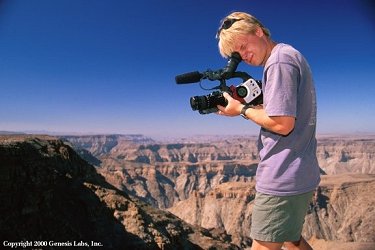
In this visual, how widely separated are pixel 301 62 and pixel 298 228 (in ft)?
3.83

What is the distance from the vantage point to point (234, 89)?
2.62 meters

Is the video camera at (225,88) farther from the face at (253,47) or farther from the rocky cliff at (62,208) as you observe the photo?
the rocky cliff at (62,208)

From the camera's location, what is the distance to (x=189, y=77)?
9.42 ft

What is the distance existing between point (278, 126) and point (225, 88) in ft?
1.77

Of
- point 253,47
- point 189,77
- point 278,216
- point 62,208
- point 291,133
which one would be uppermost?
point 253,47

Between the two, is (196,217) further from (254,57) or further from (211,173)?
(254,57)

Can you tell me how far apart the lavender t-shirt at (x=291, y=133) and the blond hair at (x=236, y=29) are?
212 mm

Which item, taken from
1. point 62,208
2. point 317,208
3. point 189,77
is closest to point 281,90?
point 189,77

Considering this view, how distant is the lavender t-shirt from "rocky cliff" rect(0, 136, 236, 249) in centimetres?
782

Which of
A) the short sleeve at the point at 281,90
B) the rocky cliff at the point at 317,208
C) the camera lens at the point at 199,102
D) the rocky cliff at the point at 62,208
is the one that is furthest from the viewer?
the rocky cliff at the point at 317,208

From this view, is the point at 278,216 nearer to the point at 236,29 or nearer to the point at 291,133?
the point at 291,133

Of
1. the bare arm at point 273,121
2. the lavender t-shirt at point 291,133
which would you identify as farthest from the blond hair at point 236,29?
the bare arm at point 273,121

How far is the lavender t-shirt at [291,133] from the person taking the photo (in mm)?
2287

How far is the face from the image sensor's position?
2.50 meters
